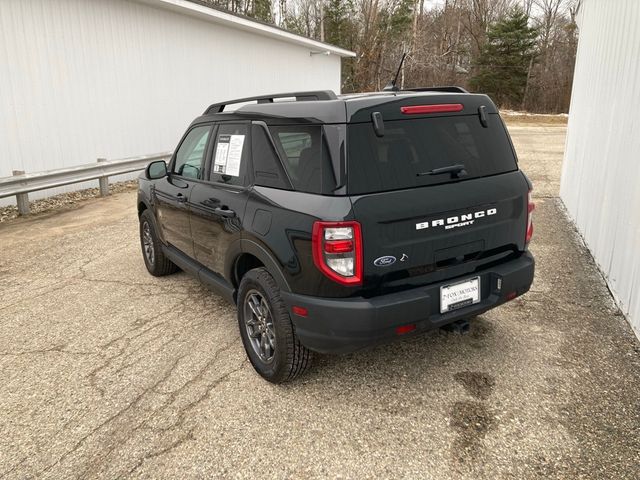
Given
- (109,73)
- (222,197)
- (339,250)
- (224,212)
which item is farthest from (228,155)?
(109,73)

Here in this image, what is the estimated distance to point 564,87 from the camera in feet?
134

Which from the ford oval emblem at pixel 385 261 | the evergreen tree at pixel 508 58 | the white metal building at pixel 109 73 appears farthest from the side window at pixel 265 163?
the evergreen tree at pixel 508 58

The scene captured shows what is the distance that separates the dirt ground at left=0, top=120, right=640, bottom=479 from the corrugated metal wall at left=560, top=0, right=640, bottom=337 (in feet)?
1.34

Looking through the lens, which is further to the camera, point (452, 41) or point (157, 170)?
point (452, 41)

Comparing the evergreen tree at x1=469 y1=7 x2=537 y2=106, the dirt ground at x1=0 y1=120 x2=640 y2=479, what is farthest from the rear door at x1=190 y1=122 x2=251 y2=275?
the evergreen tree at x1=469 y1=7 x2=537 y2=106

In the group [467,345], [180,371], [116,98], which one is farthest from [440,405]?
[116,98]

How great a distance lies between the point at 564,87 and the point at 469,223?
44436 mm

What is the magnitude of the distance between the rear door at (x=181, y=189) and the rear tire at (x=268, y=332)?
3.59ft

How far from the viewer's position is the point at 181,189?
416 cm

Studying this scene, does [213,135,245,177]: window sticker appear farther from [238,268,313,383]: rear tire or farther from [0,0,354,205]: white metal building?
[0,0,354,205]: white metal building

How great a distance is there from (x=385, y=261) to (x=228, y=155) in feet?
5.21

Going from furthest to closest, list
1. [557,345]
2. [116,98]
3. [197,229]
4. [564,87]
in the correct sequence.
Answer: [564,87] → [116,98] → [197,229] → [557,345]

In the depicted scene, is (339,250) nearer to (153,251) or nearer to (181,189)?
(181,189)

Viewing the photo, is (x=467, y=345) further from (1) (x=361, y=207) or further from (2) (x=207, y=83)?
(2) (x=207, y=83)
